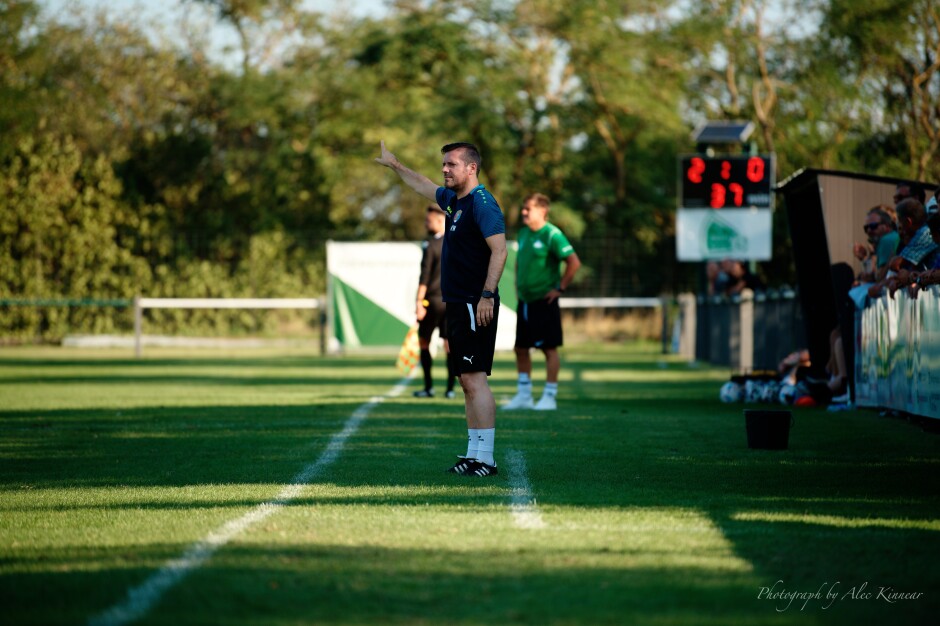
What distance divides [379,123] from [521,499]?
121 ft

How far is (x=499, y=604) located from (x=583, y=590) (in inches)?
14.9

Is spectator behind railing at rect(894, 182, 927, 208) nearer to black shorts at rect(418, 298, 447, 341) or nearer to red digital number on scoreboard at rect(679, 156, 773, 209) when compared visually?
black shorts at rect(418, 298, 447, 341)

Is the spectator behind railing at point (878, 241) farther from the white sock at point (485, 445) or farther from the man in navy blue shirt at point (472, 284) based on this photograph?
the white sock at point (485, 445)

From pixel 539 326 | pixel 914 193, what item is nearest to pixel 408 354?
pixel 539 326

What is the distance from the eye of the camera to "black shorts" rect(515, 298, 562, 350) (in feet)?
43.8

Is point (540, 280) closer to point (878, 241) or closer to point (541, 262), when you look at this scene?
point (541, 262)

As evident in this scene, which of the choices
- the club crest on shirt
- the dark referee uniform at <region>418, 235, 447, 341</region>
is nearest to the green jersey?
the dark referee uniform at <region>418, 235, 447, 341</region>

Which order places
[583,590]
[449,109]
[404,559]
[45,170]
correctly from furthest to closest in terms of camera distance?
[449,109], [45,170], [404,559], [583,590]

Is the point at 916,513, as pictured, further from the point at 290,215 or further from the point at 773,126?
the point at 290,215

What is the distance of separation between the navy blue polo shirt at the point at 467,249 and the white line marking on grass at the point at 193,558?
1472mm

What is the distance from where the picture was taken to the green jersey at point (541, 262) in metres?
13.3

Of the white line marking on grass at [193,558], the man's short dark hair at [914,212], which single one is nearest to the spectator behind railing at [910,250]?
the man's short dark hair at [914,212]

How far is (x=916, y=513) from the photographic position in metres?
6.64

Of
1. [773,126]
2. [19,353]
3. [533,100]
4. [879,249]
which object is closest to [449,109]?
[533,100]
